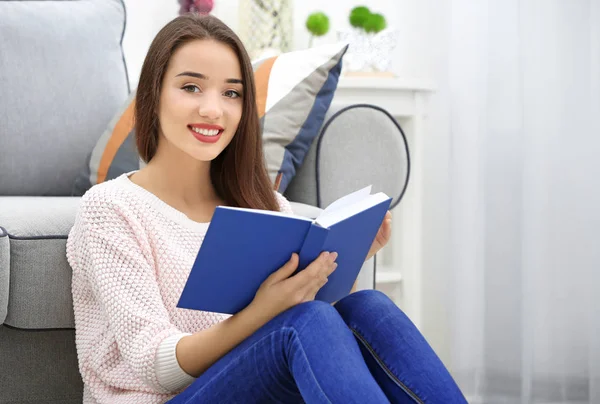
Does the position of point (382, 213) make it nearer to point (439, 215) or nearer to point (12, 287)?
point (12, 287)

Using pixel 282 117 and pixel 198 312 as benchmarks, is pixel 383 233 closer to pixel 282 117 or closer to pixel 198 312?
pixel 198 312

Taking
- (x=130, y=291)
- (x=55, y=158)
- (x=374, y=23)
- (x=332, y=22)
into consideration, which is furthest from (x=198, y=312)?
(x=332, y=22)

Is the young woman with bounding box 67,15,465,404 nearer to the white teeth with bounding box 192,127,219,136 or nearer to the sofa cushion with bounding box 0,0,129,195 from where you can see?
the white teeth with bounding box 192,127,219,136

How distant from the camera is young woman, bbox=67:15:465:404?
996 mm

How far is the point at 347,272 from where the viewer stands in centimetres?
115

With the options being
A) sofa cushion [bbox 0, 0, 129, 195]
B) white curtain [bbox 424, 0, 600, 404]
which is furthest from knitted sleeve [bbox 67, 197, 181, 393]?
white curtain [bbox 424, 0, 600, 404]

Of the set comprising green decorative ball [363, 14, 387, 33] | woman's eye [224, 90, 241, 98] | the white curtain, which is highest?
green decorative ball [363, 14, 387, 33]

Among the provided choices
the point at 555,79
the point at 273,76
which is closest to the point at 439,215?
the point at 555,79

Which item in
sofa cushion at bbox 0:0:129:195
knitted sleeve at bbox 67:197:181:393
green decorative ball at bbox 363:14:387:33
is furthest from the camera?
green decorative ball at bbox 363:14:387:33

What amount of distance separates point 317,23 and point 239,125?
1076mm

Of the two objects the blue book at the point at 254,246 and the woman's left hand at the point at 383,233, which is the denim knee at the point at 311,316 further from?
the woman's left hand at the point at 383,233

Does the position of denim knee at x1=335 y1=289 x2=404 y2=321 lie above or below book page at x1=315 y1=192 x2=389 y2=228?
below

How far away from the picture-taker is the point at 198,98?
1.20 m

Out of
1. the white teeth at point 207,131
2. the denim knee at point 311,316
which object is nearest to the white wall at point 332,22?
the white teeth at point 207,131
